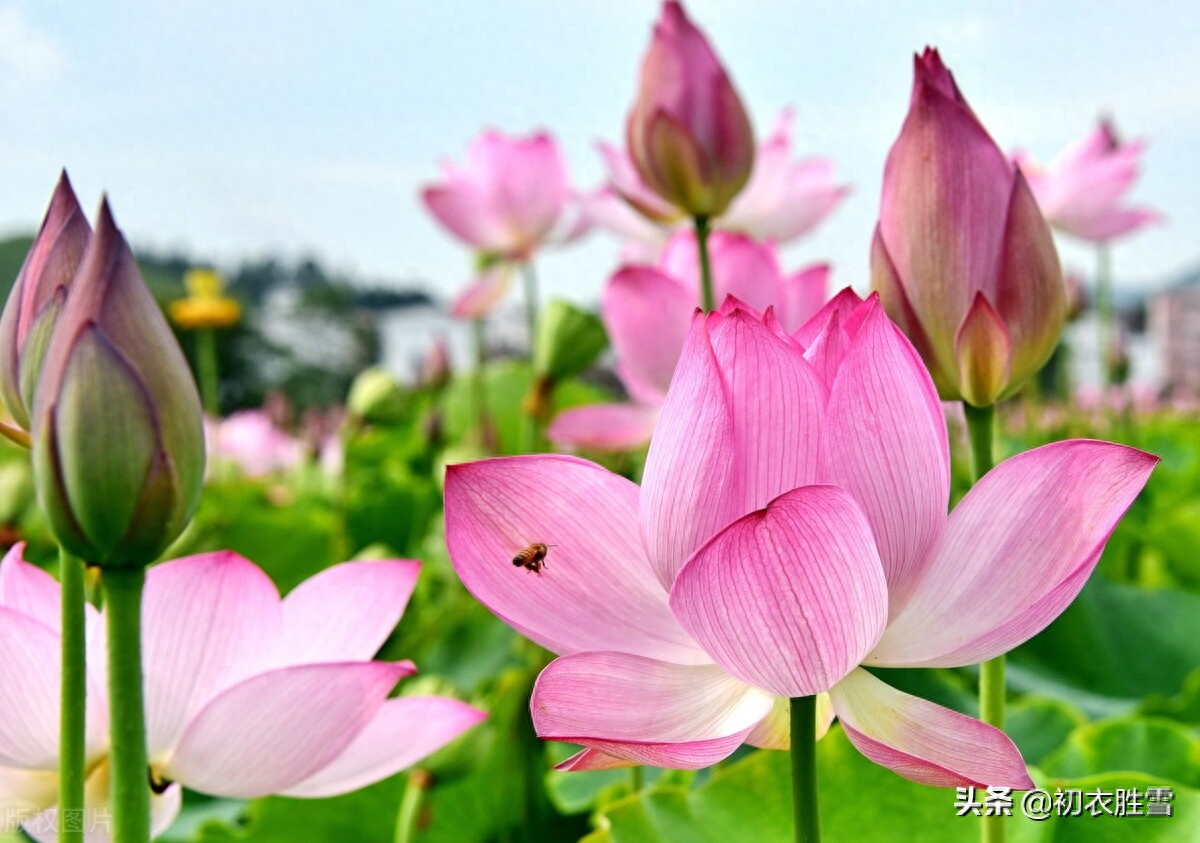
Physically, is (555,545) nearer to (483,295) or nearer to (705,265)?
(705,265)

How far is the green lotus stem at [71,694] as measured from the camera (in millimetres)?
349

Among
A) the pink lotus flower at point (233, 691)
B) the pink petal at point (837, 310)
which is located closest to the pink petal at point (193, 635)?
the pink lotus flower at point (233, 691)

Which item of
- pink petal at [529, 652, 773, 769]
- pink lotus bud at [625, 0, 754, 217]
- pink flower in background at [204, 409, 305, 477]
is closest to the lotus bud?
pink petal at [529, 652, 773, 769]

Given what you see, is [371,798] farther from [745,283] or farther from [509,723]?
[745,283]

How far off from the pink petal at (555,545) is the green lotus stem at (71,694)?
121 millimetres

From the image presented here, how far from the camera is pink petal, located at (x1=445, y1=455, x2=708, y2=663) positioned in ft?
1.10

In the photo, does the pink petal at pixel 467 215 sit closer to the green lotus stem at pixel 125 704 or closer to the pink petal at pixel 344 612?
the pink petal at pixel 344 612

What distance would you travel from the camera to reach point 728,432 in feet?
1.03

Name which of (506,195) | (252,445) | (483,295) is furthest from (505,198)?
(252,445)

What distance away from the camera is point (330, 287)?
20.2 m

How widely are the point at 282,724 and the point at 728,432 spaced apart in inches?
7.8

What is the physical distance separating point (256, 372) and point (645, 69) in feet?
60.9

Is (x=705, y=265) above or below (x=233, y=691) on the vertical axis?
above

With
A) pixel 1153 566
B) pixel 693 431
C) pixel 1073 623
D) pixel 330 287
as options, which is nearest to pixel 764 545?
pixel 693 431
